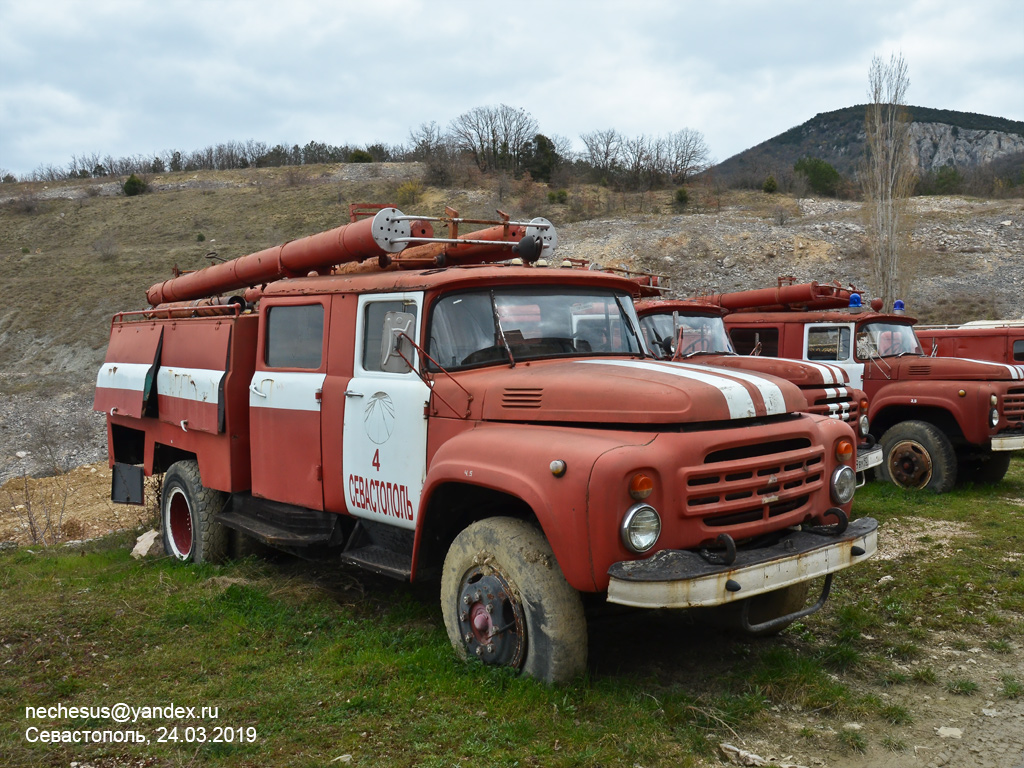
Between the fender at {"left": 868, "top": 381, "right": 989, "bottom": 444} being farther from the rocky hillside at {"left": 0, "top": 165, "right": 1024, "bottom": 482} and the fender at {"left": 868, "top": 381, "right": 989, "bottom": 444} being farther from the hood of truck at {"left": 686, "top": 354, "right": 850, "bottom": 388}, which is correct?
the rocky hillside at {"left": 0, "top": 165, "right": 1024, "bottom": 482}

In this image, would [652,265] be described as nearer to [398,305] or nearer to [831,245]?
[831,245]

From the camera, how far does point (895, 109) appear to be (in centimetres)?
2388

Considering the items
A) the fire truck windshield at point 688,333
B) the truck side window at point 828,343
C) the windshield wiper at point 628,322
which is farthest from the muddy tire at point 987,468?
the windshield wiper at point 628,322

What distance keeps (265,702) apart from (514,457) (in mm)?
1755

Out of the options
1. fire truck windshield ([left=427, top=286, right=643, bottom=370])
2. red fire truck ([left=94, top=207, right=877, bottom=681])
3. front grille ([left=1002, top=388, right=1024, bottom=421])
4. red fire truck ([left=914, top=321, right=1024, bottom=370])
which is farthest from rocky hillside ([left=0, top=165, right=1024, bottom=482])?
front grille ([left=1002, top=388, right=1024, bottom=421])

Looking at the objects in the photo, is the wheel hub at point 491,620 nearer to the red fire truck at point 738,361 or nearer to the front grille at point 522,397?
the front grille at point 522,397

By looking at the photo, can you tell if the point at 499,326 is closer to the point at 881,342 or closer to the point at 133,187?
the point at 881,342

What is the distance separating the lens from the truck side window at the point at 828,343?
34.2 feet

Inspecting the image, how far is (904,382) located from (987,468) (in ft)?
5.73

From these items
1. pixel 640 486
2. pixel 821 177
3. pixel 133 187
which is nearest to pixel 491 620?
pixel 640 486

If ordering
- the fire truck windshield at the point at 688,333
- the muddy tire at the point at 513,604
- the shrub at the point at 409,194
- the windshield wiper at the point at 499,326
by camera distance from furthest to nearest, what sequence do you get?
the shrub at the point at 409,194 < the fire truck windshield at the point at 688,333 < the windshield wiper at the point at 499,326 < the muddy tire at the point at 513,604

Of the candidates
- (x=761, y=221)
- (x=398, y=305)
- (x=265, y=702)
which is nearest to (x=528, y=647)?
(x=265, y=702)

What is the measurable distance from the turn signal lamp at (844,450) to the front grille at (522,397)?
1737 mm

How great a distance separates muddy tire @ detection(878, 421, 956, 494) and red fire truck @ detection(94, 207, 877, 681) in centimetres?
575
